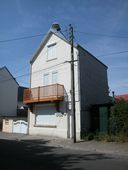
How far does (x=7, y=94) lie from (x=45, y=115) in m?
16.7

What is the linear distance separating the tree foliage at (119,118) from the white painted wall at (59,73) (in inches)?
118

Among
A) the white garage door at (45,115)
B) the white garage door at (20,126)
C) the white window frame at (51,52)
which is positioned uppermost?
the white window frame at (51,52)

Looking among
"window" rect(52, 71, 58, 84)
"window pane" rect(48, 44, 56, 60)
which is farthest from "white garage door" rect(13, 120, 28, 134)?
"window pane" rect(48, 44, 56, 60)

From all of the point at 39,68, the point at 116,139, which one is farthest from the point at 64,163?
the point at 39,68

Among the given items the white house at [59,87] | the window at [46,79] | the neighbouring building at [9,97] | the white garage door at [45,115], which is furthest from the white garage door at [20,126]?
the neighbouring building at [9,97]

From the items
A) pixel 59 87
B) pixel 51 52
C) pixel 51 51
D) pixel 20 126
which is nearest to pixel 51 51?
pixel 51 51

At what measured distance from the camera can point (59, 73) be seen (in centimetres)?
2366

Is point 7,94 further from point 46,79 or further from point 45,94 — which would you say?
point 45,94

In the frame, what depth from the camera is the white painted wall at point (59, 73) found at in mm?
22156

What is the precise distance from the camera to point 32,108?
2583cm

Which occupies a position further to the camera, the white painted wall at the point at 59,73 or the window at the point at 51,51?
the window at the point at 51,51

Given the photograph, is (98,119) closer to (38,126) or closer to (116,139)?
(116,139)

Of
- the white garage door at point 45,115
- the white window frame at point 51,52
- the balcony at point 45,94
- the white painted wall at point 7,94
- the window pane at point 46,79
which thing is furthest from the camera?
the white painted wall at point 7,94

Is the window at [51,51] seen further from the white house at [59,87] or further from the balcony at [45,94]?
the balcony at [45,94]
